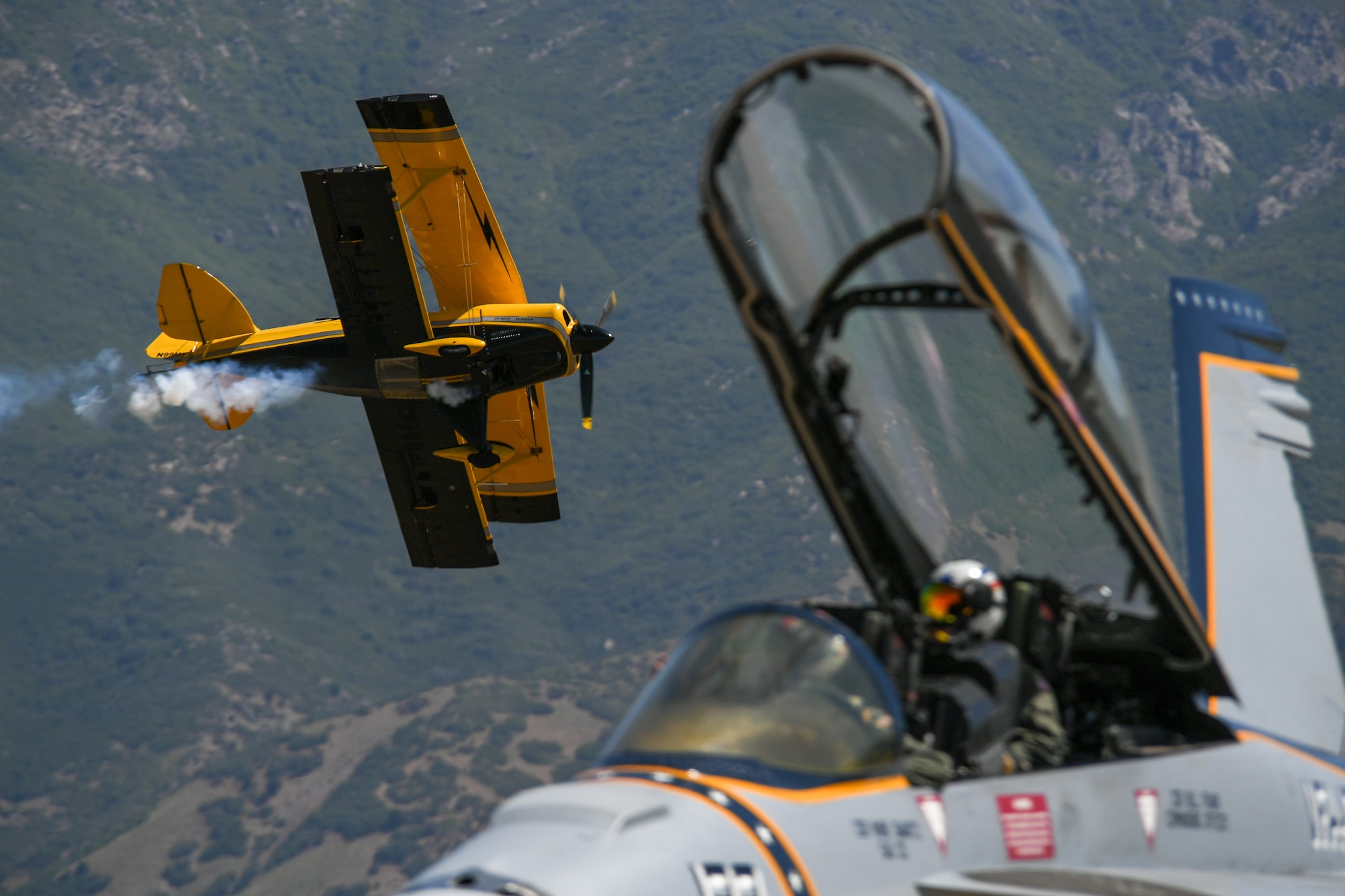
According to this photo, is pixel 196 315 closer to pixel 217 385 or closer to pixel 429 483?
pixel 217 385

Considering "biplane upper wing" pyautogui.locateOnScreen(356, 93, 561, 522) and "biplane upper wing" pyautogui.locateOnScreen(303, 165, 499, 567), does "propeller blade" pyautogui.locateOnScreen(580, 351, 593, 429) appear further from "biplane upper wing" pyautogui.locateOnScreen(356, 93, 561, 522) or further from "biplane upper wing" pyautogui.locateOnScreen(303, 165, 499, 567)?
"biplane upper wing" pyautogui.locateOnScreen(303, 165, 499, 567)

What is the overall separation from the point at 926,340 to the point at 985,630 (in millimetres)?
1647

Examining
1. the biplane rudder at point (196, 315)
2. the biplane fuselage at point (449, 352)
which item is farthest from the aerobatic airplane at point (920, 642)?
the biplane rudder at point (196, 315)

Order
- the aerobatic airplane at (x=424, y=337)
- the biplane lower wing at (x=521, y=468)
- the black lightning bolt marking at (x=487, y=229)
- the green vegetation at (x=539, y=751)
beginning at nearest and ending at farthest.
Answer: the aerobatic airplane at (x=424, y=337), the black lightning bolt marking at (x=487, y=229), the biplane lower wing at (x=521, y=468), the green vegetation at (x=539, y=751)

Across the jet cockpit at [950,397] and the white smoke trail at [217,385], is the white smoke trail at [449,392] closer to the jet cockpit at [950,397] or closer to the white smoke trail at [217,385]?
the white smoke trail at [217,385]

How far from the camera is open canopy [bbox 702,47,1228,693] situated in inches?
300

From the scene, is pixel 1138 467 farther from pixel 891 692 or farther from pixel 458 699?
pixel 458 699

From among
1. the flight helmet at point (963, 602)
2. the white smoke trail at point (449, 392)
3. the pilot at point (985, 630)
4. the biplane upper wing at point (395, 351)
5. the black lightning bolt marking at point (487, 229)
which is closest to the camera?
the pilot at point (985, 630)

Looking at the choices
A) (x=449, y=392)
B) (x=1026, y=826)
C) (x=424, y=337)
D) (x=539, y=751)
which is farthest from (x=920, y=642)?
(x=539, y=751)

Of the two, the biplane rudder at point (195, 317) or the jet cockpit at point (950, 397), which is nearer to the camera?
the jet cockpit at point (950, 397)

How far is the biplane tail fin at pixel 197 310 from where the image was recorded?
121 ft

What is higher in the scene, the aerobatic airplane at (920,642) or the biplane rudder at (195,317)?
the biplane rudder at (195,317)

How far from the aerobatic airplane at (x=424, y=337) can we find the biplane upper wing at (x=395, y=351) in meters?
0.04

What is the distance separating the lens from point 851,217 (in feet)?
26.6
